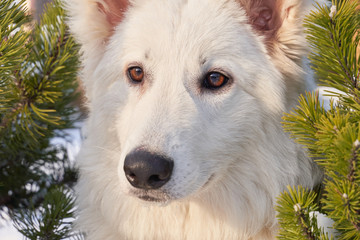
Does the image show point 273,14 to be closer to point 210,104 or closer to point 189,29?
point 189,29

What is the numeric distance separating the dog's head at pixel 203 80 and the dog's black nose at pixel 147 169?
0.03 metres

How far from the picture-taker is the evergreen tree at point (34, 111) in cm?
220

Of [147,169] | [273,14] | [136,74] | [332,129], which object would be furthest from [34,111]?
[332,129]

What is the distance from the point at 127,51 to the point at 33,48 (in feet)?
1.49

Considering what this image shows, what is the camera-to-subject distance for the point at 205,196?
246cm

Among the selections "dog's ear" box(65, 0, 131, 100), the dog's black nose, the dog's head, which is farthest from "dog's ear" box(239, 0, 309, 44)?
the dog's black nose

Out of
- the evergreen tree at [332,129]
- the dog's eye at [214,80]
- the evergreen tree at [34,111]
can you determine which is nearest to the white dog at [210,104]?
the dog's eye at [214,80]

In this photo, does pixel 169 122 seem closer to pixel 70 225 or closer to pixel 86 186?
pixel 86 186

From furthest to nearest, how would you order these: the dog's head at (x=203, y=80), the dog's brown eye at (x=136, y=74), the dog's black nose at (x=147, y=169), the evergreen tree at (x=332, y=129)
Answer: the dog's brown eye at (x=136, y=74)
the dog's head at (x=203, y=80)
the dog's black nose at (x=147, y=169)
the evergreen tree at (x=332, y=129)

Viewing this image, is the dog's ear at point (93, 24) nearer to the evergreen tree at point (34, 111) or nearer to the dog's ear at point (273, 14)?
the evergreen tree at point (34, 111)

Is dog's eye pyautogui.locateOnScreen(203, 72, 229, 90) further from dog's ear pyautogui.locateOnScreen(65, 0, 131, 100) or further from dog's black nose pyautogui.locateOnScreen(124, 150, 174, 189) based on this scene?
dog's ear pyautogui.locateOnScreen(65, 0, 131, 100)

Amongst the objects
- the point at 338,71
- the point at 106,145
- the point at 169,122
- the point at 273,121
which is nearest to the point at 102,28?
the point at 106,145

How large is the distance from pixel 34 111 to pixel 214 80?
0.90m

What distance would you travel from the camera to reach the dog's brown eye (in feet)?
8.01
